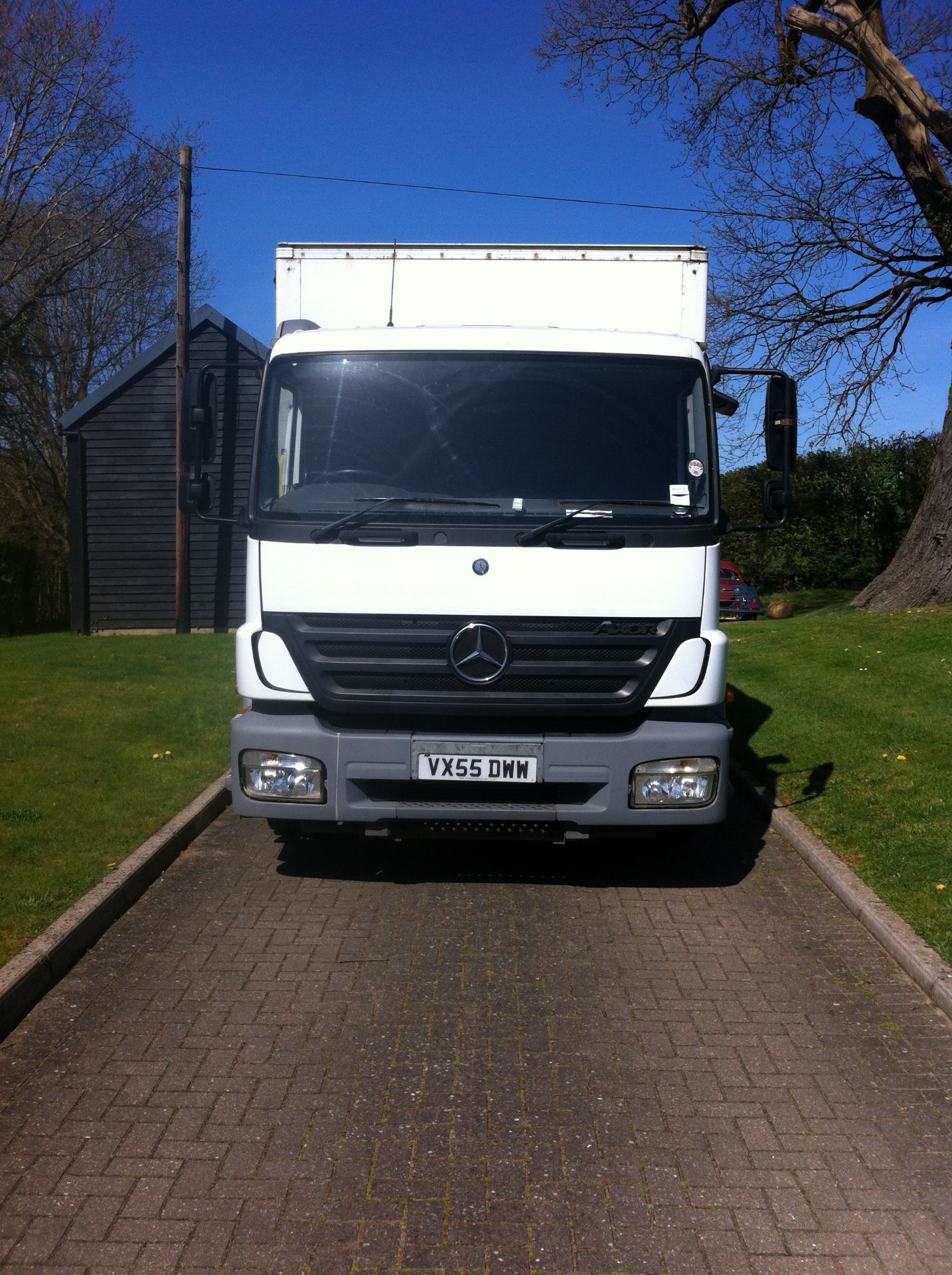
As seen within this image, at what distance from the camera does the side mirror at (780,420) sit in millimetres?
6258

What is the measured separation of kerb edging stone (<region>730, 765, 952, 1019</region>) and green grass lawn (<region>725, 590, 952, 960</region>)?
2.7 inches

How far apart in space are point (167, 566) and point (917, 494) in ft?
53.9

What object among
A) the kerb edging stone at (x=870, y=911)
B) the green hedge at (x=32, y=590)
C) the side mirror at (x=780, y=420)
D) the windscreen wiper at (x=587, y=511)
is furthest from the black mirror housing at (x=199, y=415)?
the green hedge at (x=32, y=590)

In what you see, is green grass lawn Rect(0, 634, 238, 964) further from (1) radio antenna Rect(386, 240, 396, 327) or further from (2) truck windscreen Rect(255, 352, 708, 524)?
(1) radio antenna Rect(386, 240, 396, 327)

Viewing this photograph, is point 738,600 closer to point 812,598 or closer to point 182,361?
point 812,598

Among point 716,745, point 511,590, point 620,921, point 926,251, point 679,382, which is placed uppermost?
point 926,251

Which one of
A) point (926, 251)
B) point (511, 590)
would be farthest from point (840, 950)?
point (926, 251)

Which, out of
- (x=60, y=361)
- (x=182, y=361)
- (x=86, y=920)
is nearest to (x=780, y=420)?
(x=86, y=920)

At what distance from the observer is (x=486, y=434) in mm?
5832

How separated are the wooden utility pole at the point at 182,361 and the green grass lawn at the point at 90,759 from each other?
12.6 ft

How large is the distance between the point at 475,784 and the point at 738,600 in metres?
20.8

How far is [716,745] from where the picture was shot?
5746 millimetres

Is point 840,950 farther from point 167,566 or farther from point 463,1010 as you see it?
point 167,566

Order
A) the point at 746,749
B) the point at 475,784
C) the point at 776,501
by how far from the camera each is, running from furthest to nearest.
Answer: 1. the point at 746,749
2. the point at 776,501
3. the point at 475,784
